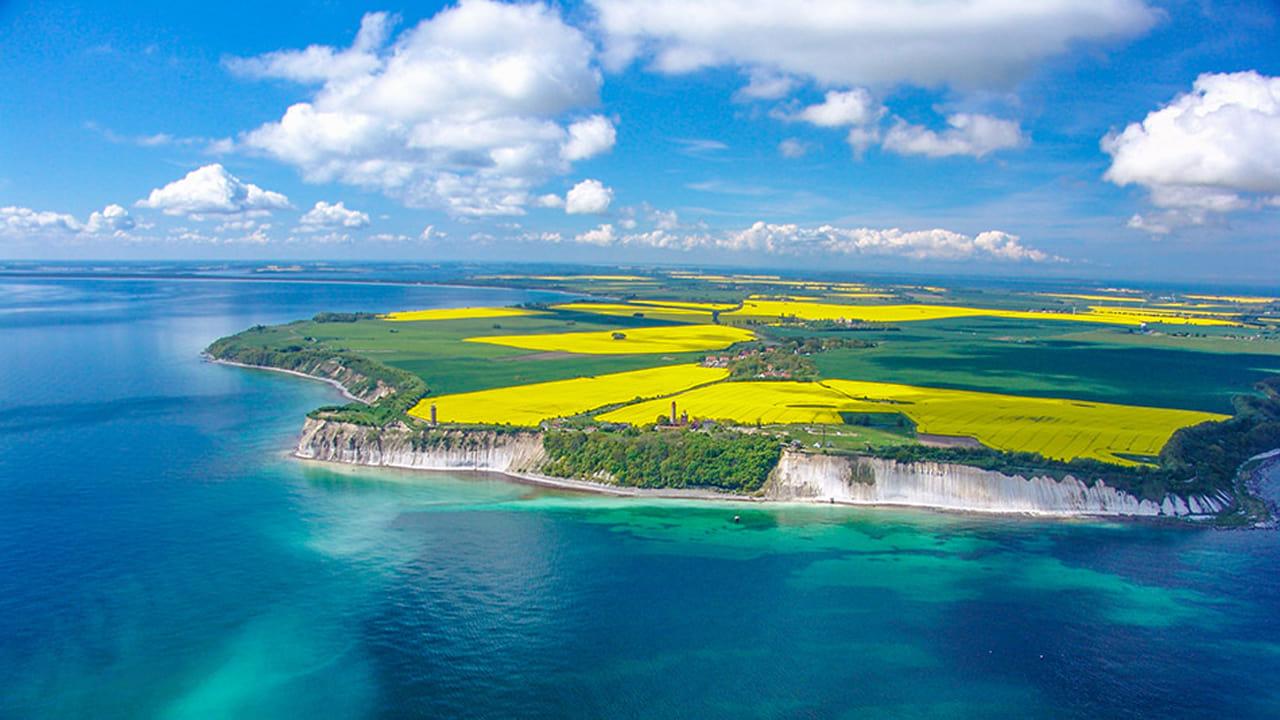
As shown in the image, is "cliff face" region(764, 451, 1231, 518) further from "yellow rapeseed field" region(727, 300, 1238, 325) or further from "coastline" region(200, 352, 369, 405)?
"yellow rapeseed field" region(727, 300, 1238, 325)

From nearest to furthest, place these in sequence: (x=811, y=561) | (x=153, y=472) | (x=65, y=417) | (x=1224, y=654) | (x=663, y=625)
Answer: (x=1224, y=654), (x=663, y=625), (x=811, y=561), (x=153, y=472), (x=65, y=417)

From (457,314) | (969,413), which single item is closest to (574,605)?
(969,413)

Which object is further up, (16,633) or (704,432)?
(704,432)

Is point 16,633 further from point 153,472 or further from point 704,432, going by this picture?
point 704,432

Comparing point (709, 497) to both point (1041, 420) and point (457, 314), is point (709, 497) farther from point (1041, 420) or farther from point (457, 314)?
point (457, 314)

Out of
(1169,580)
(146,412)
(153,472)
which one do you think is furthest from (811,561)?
(146,412)

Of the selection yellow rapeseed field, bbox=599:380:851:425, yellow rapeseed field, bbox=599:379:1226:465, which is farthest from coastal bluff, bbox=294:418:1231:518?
yellow rapeseed field, bbox=599:380:851:425

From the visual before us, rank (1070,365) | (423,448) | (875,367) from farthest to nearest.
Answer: (1070,365) → (875,367) → (423,448)

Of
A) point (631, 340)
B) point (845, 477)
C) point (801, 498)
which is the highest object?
point (631, 340)
